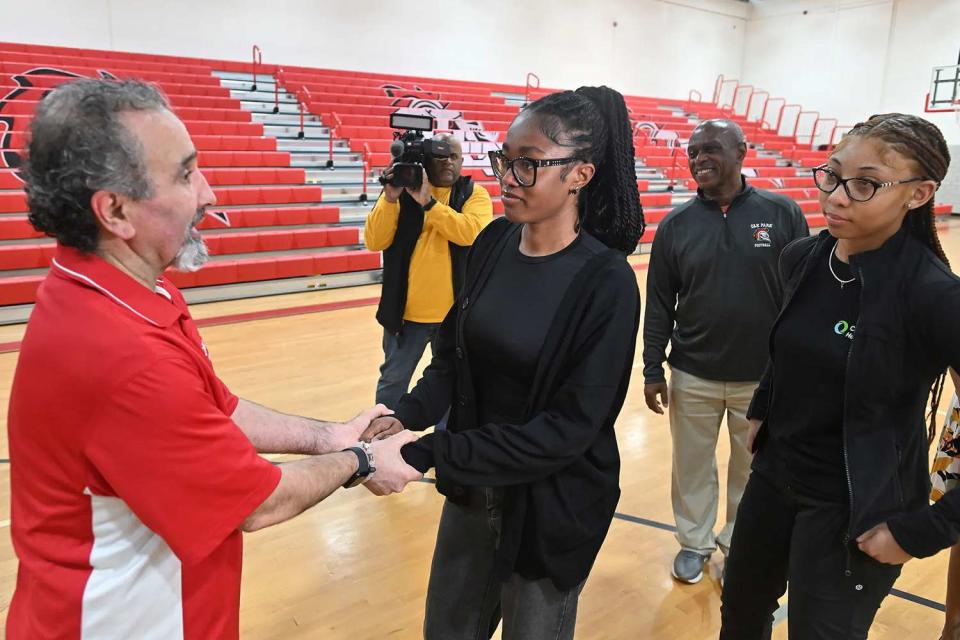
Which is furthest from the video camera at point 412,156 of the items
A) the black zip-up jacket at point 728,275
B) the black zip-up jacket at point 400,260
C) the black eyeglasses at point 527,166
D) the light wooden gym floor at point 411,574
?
the black eyeglasses at point 527,166

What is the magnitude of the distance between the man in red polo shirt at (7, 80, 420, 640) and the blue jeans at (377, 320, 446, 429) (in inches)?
81.7

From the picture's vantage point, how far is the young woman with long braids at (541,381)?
4.66 feet

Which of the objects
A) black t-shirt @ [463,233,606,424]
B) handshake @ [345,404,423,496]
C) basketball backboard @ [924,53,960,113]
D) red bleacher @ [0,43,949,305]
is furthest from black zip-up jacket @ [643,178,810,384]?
basketball backboard @ [924,53,960,113]

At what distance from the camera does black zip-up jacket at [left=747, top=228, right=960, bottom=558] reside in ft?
4.57

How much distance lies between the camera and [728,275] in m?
2.51

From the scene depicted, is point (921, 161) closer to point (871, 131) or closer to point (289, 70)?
point (871, 131)

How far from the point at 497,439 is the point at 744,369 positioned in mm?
1468

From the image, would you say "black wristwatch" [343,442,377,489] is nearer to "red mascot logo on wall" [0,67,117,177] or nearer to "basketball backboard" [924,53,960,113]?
"red mascot logo on wall" [0,67,117,177]

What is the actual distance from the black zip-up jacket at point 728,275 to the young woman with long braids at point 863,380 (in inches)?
33.6

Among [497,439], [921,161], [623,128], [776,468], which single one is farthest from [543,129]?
[776,468]

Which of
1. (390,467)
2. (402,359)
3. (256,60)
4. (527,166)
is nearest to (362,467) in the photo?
(390,467)

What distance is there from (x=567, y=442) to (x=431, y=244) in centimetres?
207

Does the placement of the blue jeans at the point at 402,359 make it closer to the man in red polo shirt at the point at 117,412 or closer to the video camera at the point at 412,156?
Answer: the video camera at the point at 412,156

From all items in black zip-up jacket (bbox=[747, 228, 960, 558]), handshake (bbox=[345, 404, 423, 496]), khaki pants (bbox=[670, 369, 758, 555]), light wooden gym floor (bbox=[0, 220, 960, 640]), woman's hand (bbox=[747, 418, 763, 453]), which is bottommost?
light wooden gym floor (bbox=[0, 220, 960, 640])
